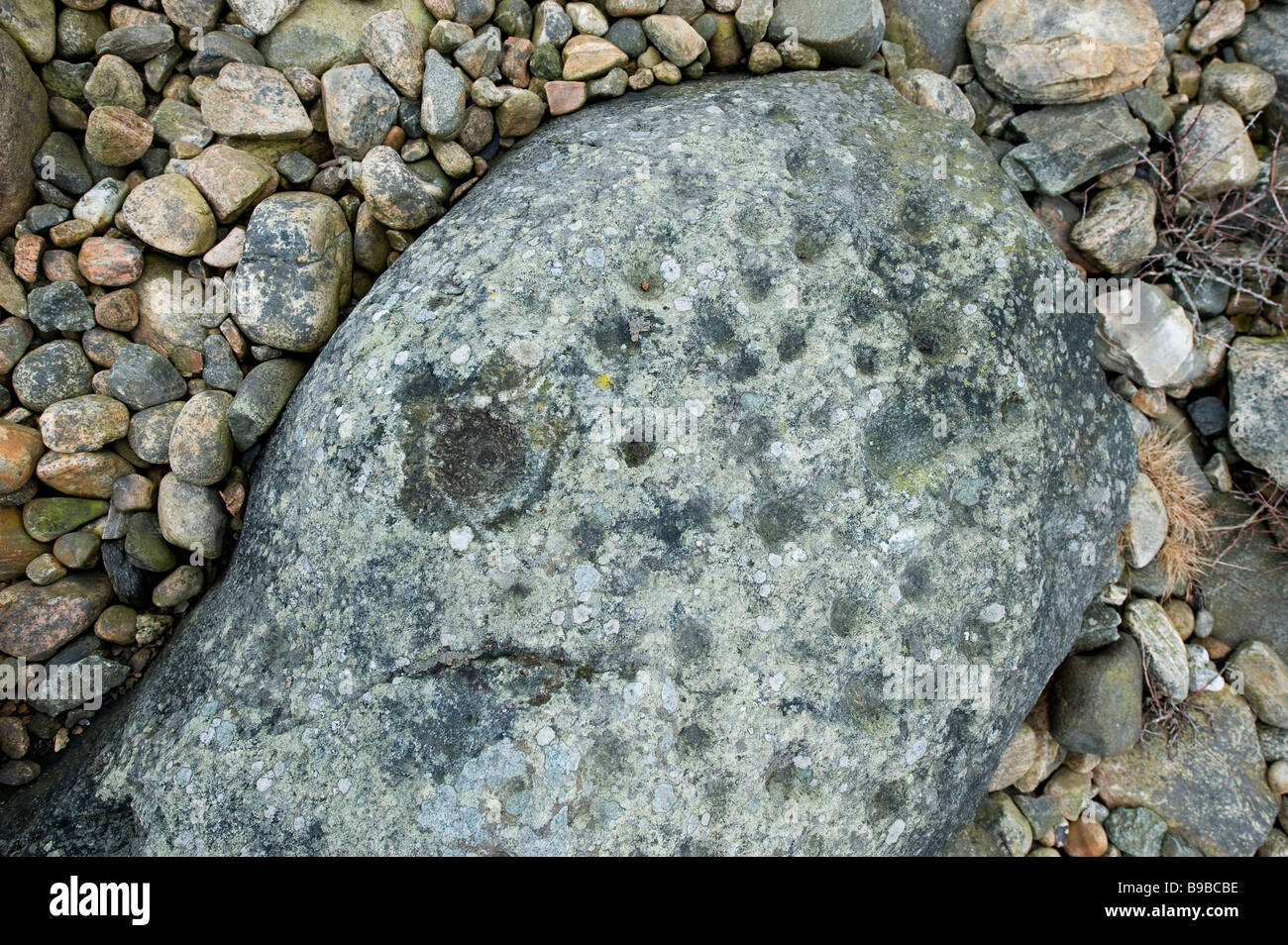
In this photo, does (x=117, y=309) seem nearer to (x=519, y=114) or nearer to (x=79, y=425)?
(x=79, y=425)

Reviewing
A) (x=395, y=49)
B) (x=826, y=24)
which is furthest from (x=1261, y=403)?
(x=395, y=49)

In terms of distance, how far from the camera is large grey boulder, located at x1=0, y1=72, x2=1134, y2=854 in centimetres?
277

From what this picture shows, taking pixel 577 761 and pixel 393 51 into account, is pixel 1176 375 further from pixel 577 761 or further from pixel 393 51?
pixel 393 51

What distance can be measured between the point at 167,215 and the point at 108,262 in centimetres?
30

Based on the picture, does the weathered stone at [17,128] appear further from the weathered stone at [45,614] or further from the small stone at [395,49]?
the weathered stone at [45,614]

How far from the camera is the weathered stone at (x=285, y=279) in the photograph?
339 cm

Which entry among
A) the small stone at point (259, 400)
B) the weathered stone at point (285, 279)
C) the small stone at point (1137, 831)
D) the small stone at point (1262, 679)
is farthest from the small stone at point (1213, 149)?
the small stone at point (259, 400)

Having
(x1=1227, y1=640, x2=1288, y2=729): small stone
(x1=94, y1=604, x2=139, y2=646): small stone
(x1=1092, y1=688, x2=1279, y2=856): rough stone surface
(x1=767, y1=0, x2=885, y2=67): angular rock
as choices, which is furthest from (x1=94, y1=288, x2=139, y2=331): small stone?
(x1=1227, y1=640, x2=1288, y2=729): small stone

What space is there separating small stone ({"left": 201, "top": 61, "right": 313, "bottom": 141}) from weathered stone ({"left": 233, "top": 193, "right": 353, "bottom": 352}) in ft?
1.22

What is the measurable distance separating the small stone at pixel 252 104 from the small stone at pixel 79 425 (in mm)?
1234

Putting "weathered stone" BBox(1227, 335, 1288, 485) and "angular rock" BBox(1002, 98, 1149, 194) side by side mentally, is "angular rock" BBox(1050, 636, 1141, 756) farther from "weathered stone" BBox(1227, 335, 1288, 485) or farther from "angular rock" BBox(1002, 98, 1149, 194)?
"angular rock" BBox(1002, 98, 1149, 194)

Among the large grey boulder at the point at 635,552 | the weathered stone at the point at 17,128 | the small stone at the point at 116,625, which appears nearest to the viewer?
the large grey boulder at the point at 635,552

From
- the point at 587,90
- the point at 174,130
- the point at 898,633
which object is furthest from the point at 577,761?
the point at 174,130

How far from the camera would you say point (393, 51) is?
3.52 m
